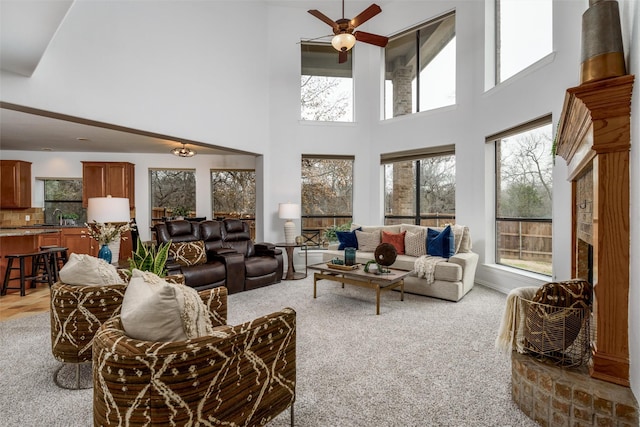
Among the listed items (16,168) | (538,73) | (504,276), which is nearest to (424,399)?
(504,276)

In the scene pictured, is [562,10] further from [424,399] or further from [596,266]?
[424,399]

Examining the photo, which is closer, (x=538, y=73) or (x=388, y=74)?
(x=538, y=73)

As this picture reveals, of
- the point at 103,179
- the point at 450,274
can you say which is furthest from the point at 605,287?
the point at 103,179

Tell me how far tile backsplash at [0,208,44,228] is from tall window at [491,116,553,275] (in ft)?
31.1

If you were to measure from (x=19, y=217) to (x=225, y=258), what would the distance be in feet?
19.0

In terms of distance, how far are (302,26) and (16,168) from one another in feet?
22.2

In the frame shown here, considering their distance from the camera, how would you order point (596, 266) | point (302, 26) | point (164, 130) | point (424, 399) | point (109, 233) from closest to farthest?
point (596, 266) < point (424, 399) < point (109, 233) < point (164, 130) < point (302, 26)

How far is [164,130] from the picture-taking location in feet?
14.4

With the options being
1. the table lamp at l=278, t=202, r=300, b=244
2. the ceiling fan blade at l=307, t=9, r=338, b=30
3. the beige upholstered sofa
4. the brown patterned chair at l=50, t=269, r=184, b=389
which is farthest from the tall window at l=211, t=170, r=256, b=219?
the brown patterned chair at l=50, t=269, r=184, b=389

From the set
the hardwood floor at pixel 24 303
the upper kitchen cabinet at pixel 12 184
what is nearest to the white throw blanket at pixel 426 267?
the hardwood floor at pixel 24 303

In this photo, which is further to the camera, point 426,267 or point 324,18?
point 426,267

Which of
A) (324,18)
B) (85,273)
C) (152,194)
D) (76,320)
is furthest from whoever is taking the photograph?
(152,194)

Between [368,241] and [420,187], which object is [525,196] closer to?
[420,187]

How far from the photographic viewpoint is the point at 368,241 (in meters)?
5.62
